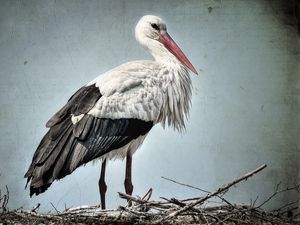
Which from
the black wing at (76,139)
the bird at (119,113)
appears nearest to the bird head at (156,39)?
the bird at (119,113)

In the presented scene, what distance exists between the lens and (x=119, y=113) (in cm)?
419

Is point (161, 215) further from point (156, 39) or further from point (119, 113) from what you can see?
point (156, 39)

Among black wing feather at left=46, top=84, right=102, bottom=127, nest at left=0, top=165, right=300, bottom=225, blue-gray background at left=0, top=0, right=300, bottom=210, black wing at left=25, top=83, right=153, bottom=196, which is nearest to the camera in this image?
nest at left=0, top=165, right=300, bottom=225

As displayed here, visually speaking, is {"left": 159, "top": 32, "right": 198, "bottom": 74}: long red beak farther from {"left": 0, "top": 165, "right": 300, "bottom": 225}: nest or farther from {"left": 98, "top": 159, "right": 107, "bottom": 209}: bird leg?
{"left": 0, "top": 165, "right": 300, "bottom": 225}: nest

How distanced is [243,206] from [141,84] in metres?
0.71

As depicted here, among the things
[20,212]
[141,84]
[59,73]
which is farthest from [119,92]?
[20,212]

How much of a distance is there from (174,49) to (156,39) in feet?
0.35

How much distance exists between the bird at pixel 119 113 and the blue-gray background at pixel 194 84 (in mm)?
82

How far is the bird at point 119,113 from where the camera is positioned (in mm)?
4051

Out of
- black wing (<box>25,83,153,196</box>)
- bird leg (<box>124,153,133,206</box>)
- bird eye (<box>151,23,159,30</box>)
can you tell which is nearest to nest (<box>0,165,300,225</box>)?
black wing (<box>25,83,153,196</box>)

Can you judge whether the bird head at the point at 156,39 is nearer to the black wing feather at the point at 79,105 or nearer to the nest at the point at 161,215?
the black wing feather at the point at 79,105

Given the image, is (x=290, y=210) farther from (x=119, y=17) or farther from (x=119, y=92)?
(x=119, y=17)

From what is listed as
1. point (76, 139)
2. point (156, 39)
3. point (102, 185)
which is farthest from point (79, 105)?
point (156, 39)

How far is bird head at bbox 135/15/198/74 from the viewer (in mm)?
4516
